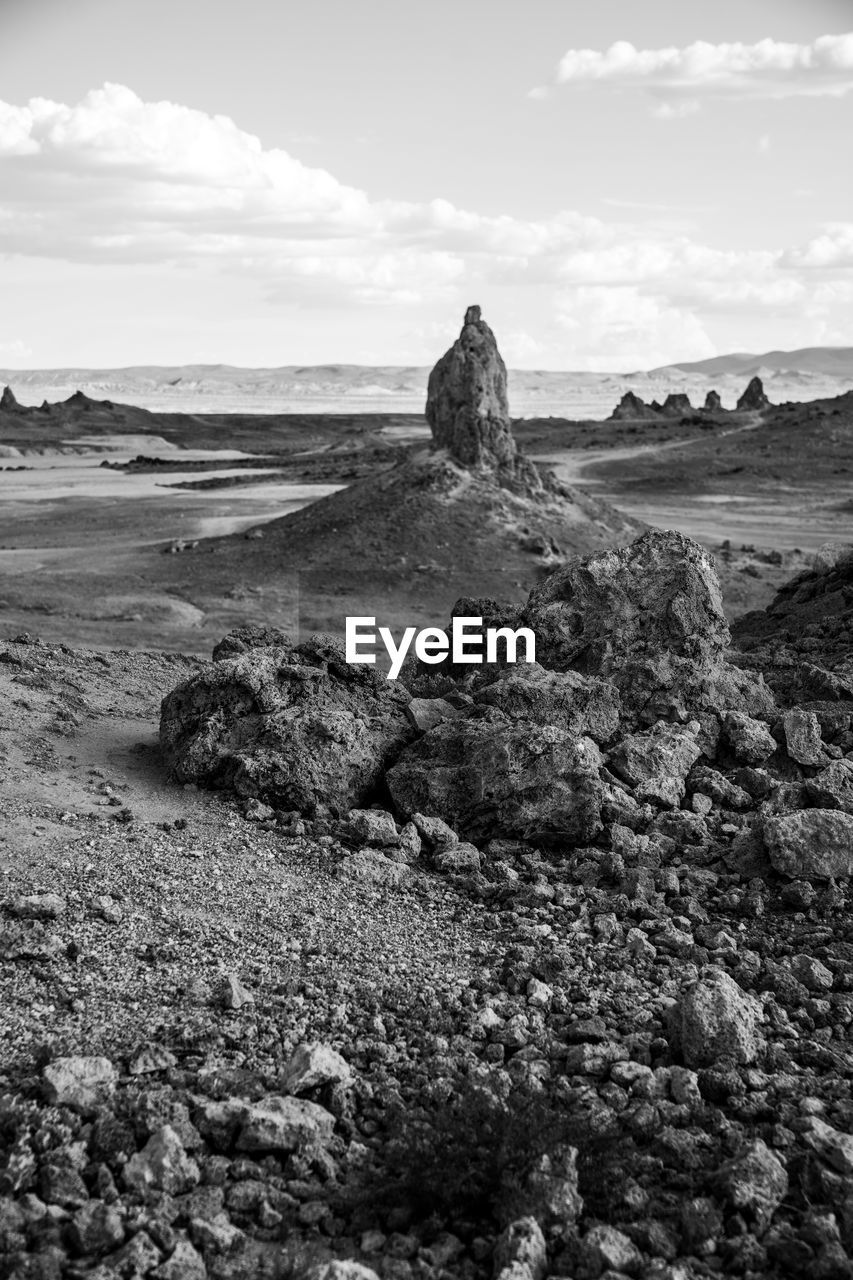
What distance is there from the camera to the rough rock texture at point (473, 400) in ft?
92.9

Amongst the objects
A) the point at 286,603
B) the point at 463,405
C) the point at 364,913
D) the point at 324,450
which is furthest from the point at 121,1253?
the point at 324,450

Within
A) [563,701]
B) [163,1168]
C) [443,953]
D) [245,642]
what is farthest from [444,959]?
[245,642]

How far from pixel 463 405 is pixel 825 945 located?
2302 cm

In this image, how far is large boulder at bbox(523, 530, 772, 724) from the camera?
9523 mm

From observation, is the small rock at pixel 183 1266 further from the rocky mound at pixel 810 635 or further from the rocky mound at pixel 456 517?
the rocky mound at pixel 456 517

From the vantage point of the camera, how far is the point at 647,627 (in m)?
10.1

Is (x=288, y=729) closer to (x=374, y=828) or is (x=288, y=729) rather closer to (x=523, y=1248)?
(x=374, y=828)

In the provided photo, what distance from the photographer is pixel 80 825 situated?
7824 millimetres

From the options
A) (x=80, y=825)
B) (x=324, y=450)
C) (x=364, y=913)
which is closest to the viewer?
(x=364, y=913)

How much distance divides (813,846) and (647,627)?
3.13 m

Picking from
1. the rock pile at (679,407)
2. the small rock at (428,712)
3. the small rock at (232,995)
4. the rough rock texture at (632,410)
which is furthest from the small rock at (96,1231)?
the rough rock texture at (632,410)

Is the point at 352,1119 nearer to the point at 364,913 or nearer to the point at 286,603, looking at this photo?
the point at 364,913

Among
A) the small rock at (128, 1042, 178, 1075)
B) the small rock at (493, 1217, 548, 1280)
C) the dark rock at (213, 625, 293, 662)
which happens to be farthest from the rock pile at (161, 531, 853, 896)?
the small rock at (493, 1217, 548, 1280)

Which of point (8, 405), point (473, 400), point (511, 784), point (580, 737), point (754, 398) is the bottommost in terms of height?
point (511, 784)
